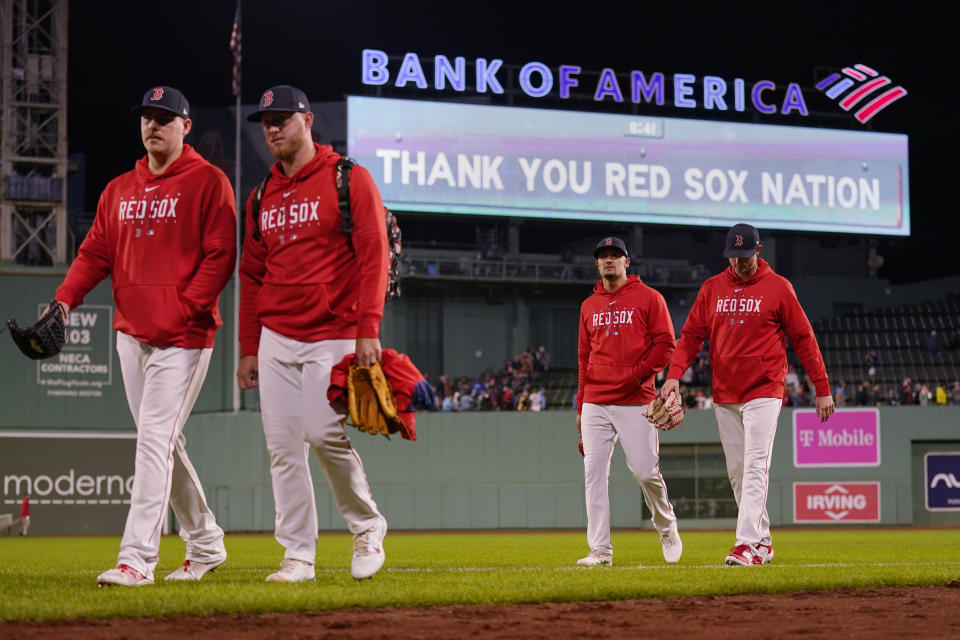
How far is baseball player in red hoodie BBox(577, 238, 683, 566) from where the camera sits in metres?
8.21

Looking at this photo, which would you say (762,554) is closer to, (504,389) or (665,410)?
(665,410)

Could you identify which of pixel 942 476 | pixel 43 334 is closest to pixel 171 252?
pixel 43 334

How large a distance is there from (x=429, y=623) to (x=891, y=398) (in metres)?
26.1

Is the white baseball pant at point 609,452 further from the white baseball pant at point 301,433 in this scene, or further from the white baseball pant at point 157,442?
the white baseball pant at point 157,442

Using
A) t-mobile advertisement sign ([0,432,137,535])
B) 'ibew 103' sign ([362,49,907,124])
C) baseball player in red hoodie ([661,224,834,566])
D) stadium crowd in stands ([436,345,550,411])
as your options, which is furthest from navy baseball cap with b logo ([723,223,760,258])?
'ibew 103' sign ([362,49,907,124])

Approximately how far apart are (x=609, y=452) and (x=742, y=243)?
1700 millimetres

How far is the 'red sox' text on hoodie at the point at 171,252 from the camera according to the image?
5809mm

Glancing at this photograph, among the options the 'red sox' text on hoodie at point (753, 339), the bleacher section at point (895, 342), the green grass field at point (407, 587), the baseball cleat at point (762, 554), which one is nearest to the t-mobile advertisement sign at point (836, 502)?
the bleacher section at point (895, 342)

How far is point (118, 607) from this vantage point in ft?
16.1

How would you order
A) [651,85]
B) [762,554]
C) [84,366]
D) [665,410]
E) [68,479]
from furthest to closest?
[651,85] → [84,366] → [68,479] → [762,554] → [665,410]

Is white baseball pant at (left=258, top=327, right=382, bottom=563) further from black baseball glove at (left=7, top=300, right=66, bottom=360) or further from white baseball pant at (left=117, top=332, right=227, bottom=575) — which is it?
black baseball glove at (left=7, top=300, right=66, bottom=360)

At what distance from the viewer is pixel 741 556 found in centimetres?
770

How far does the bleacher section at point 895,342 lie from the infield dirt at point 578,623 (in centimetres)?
2690

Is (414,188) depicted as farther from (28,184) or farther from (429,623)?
(429,623)
